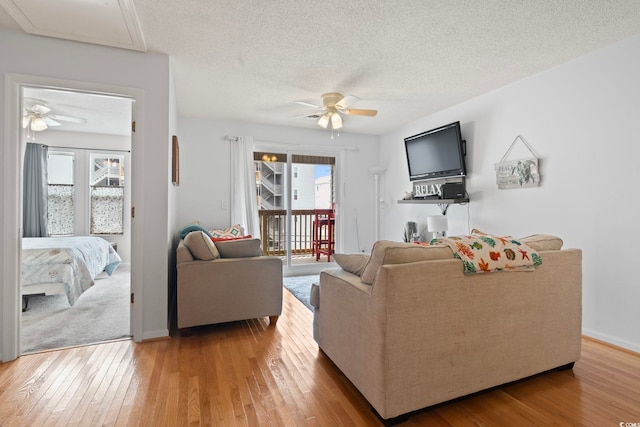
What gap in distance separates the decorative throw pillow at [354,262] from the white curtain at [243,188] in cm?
279

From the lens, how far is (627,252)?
2.38 m

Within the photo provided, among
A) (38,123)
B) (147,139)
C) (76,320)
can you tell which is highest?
(38,123)

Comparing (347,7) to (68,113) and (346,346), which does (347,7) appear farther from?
(68,113)

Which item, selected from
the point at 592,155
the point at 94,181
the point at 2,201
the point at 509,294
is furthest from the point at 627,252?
the point at 94,181

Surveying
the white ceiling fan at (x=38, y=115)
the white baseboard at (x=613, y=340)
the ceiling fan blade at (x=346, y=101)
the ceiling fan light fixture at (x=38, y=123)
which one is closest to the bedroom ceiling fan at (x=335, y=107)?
the ceiling fan blade at (x=346, y=101)

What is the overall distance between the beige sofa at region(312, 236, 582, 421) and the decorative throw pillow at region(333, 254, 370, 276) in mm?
19

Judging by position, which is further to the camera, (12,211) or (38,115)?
(38,115)

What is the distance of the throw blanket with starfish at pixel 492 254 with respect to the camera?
5.29 feet

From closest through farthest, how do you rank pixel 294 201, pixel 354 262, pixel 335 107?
pixel 354 262 → pixel 335 107 → pixel 294 201

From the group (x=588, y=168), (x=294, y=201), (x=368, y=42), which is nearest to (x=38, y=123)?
(x=294, y=201)

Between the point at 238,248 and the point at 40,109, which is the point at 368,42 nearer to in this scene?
the point at 238,248

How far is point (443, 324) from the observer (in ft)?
5.07

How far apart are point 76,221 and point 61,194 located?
55 cm

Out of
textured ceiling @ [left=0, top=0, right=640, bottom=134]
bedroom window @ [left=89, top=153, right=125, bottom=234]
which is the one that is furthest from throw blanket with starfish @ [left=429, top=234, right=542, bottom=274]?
bedroom window @ [left=89, top=153, right=125, bottom=234]
